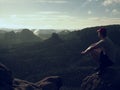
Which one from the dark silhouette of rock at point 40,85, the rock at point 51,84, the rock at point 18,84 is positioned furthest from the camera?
the rock at point 51,84

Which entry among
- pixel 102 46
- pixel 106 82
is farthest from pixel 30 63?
pixel 102 46

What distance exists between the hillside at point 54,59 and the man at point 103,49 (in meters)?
17.0

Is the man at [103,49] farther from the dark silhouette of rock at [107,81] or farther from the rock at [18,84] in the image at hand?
the rock at [18,84]

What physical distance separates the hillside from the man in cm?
1704

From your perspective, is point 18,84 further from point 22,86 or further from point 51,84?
point 51,84

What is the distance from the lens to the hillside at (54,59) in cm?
3828

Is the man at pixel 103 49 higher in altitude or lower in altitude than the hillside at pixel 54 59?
higher

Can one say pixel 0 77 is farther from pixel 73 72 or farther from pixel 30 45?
pixel 30 45

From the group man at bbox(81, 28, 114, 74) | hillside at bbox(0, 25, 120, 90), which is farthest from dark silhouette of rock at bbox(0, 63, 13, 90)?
hillside at bbox(0, 25, 120, 90)

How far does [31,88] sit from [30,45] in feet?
106

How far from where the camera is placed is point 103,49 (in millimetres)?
16453

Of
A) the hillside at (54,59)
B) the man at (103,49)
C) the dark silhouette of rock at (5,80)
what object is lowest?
the hillside at (54,59)

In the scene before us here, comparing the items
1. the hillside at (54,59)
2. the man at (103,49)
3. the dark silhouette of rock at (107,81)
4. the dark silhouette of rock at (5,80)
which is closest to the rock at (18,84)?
the dark silhouette of rock at (5,80)

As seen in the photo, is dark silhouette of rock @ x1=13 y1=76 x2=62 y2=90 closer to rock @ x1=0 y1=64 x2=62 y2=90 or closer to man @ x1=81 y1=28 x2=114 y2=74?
rock @ x1=0 y1=64 x2=62 y2=90
